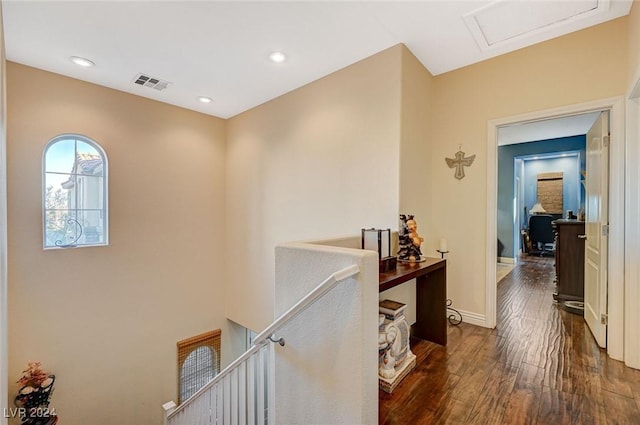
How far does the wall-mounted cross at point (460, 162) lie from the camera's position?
306cm

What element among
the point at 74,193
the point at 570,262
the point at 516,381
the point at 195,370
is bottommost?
the point at 195,370

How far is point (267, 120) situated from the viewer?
A: 4.24 m

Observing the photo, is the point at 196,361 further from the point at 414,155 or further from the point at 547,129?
the point at 547,129

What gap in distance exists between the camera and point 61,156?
357 centimetres

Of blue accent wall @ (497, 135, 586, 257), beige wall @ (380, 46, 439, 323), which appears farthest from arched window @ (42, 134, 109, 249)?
blue accent wall @ (497, 135, 586, 257)

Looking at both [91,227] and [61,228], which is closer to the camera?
[61,228]

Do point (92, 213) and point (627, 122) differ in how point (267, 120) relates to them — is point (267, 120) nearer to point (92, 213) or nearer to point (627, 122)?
point (92, 213)

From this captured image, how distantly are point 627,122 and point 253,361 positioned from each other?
3.41 metres

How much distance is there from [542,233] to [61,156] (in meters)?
10.5

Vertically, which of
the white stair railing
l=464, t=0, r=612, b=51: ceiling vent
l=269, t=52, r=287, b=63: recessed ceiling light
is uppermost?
l=269, t=52, r=287, b=63: recessed ceiling light

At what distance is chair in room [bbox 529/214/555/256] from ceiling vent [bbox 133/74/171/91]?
9.40 m

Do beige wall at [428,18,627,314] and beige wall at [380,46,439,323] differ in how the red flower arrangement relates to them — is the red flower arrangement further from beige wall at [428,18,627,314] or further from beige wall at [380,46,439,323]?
beige wall at [428,18,627,314]

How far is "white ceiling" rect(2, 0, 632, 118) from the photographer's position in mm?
2271

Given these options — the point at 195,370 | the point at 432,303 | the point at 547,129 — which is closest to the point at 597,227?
the point at 432,303
